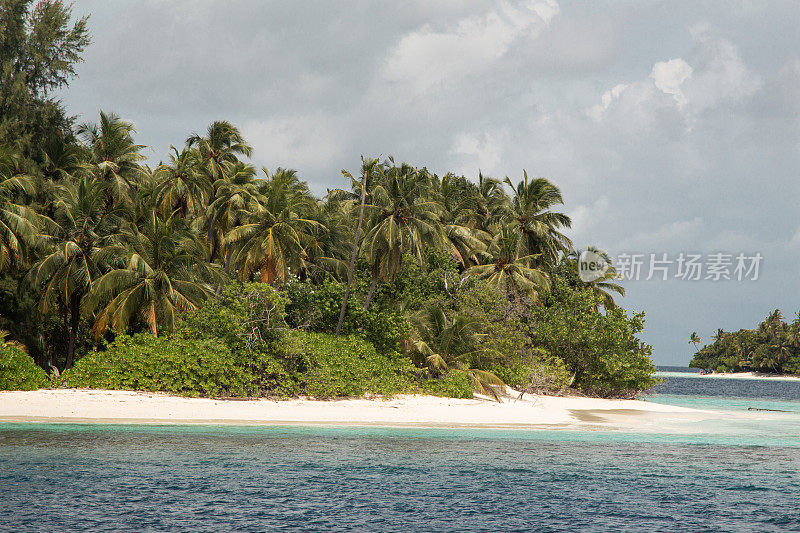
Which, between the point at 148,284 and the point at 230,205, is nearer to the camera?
the point at 148,284

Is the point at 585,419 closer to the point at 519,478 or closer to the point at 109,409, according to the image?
the point at 519,478

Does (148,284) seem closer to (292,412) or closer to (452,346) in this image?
(292,412)

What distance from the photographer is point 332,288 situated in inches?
1133

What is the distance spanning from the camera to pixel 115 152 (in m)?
32.8

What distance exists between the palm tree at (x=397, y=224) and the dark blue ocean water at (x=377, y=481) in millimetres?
11969

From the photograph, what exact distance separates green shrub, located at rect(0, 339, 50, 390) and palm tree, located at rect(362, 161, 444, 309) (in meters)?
13.0

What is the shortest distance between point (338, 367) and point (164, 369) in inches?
232

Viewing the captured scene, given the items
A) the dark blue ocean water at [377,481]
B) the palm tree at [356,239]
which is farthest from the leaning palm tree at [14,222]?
the palm tree at [356,239]

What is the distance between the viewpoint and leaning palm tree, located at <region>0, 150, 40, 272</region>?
2448cm

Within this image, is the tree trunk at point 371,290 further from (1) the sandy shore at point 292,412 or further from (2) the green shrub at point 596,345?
(2) the green shrub at point 596,345

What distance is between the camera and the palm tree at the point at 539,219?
41.1 meters

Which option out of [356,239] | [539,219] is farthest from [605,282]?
[356,239]

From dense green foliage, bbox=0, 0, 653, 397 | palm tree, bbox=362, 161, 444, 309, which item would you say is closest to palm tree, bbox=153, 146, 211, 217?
dense green foliage, bbox=0, 0, 653, 397

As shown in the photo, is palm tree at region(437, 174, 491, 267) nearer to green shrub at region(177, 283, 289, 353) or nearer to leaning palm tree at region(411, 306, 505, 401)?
leaning palm tree at region(411, 306, 505, 401)
